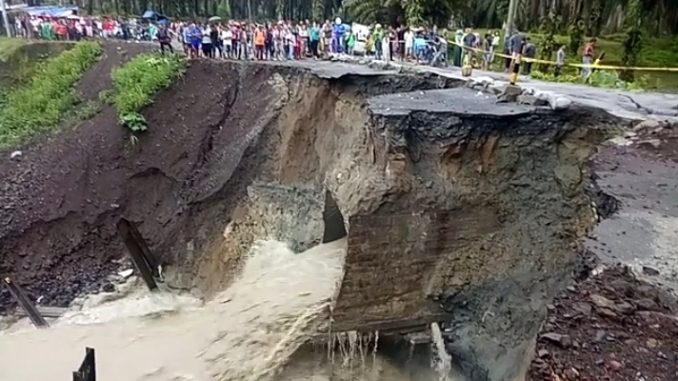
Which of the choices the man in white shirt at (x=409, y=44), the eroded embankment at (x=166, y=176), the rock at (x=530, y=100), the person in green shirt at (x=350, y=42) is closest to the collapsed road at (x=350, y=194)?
the eroded embankment at (x=166, y=176)

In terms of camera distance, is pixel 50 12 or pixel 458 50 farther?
pixel 50 12

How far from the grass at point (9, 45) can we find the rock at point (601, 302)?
23.7 metres

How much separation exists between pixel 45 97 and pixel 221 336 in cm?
1330

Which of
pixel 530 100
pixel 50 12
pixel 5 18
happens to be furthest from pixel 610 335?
pixel 50 12

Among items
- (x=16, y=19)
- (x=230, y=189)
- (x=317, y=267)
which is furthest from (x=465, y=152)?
(x=16, y=19)

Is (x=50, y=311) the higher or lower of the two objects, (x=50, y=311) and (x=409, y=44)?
the lower

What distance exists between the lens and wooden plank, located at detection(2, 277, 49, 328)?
13.6 metres

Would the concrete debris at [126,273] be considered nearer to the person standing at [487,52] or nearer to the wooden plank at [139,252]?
the wooden plank at [139,252]

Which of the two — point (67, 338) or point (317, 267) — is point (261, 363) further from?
point (67, 338)

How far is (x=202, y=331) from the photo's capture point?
39.2 ft

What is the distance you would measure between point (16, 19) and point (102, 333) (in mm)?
19991

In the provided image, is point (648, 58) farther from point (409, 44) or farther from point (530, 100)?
point (530, 100)

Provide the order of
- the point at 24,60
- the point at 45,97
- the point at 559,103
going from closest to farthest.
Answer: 1. the point at 559,103
2. the point at 45,97
3. the point at 24,60

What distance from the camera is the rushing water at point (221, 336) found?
10.3 metres
